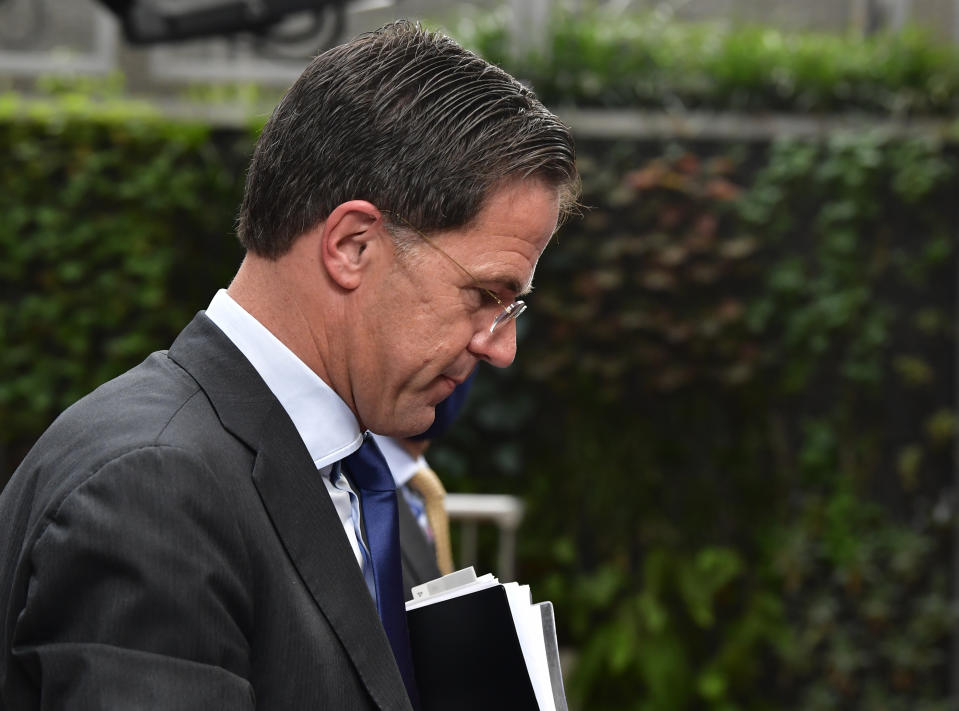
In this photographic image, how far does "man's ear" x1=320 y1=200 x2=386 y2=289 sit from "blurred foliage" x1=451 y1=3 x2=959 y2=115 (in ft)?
10.9

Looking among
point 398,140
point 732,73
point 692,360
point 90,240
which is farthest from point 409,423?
point 732,73

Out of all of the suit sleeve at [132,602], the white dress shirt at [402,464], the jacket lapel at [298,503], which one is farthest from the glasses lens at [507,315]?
the white dress shirt at [402,464]

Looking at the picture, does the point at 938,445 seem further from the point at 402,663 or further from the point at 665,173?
the point at 402,663

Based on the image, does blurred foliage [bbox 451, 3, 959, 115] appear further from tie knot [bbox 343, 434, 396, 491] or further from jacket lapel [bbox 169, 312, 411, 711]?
jacket lapel [bbox 169, 312, 411, 711]

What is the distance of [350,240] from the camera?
1110mm

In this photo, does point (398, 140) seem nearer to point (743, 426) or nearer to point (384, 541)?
point (384, 541)

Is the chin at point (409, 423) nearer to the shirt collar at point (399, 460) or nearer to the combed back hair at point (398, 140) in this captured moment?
the combed back hair at point (398, 140)

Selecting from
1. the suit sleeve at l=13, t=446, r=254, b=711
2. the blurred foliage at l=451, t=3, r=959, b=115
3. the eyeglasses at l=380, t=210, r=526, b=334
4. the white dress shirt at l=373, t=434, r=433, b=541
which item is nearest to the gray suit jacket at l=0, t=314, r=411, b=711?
the suit sleeve at l=13, t=446, r=254, b=711

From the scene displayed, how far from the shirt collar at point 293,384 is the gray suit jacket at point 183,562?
0.07 feet

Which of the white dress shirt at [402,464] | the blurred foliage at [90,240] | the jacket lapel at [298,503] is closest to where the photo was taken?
the jacket lapel at [298,503]

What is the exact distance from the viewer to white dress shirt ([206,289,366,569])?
1122 millimetres

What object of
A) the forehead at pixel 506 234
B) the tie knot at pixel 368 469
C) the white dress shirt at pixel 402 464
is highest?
the forehead at pixel 506 234

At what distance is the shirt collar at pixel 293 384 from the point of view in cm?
112

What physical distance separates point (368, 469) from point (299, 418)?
0.37 ft
